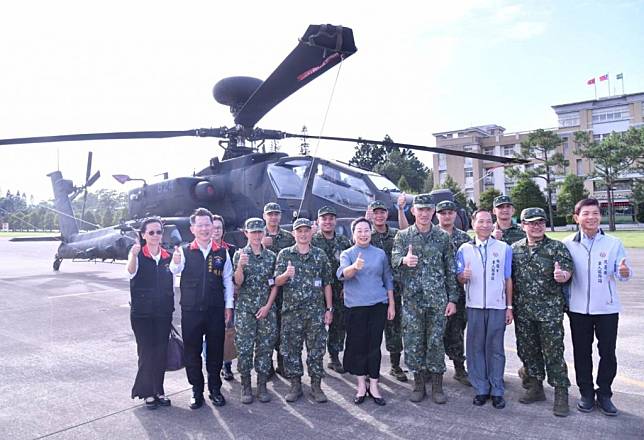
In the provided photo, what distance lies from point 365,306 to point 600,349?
182 cm

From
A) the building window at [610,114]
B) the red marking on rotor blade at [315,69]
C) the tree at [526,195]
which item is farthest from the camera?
the building window at [610,114]

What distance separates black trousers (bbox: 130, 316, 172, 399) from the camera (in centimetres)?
377

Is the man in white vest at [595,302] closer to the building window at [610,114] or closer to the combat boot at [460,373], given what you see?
the combat boot at [460,373]

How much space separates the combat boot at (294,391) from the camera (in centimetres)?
388

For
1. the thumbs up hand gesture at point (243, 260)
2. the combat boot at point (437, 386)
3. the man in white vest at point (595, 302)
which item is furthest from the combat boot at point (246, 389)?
the man in white vest at point (595, 302)

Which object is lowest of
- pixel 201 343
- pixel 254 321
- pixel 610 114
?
pixel 201 343

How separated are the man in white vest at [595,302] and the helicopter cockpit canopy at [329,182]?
13.8 feet

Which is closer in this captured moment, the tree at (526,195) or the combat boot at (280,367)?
the combat boot at (280,367)

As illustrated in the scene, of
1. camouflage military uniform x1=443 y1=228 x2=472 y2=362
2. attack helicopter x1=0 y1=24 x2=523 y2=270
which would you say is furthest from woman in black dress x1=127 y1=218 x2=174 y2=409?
attack helicopter x1=0 y1=24 x2=523 y2=270

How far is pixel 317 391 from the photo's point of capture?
389 centimetres

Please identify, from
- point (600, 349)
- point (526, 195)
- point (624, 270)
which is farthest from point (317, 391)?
point (526, 195)

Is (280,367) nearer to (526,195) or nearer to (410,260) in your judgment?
(410,260)

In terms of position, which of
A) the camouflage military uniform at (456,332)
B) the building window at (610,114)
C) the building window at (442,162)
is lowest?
the camouflage military uniform at (456,332)

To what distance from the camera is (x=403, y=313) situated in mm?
3979
